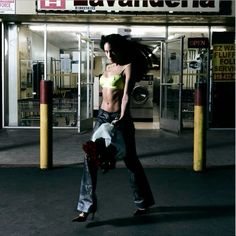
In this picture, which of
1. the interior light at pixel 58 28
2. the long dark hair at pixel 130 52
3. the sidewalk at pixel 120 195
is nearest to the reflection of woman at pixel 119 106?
the long dark hair at pixel 130 52

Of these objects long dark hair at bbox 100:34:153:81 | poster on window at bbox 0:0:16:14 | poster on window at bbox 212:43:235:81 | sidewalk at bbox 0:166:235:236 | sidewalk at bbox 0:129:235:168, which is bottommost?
sidewalk at bbox 0:166:235:236

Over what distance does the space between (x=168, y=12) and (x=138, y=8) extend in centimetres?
70

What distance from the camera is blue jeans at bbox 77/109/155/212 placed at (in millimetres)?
4449

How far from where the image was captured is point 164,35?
12.0m

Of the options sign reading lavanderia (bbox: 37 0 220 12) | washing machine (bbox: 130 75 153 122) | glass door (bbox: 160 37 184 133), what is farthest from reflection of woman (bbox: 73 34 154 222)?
washing machine (bbox: 130 75 153 122)

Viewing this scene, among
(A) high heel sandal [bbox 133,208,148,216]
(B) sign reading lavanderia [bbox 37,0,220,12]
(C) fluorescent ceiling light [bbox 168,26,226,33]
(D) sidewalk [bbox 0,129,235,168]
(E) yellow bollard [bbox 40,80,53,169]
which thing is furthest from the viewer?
(C) fluorescent ceiling light [bbox 168,26,226,33]

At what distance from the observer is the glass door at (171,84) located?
11.0 metres

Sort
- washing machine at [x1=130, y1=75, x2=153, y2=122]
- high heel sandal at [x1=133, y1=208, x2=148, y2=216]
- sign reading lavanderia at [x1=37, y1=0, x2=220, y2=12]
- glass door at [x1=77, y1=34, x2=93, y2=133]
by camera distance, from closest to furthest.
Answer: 1. high heel sandal at [x1=133, y1=208, x2=148, y2=216]
2. sign reading lavanderia at [x1=37, y1=0, x2=220, y2=12]
3. glass door at [x1=77, y1=34, x2=93, y2=133]
4. washing machine at [x1=130, y1=75, x2=153, y2=122]

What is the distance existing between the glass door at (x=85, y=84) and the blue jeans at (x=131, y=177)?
6.43 meters

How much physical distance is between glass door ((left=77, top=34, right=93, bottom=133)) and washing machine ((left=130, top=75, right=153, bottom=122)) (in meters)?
2.24

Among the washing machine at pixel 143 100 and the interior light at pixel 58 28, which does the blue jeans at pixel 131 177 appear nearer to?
the interior light at pixel 58 28

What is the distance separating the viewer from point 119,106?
14.9ft

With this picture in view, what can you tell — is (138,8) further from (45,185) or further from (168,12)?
(45,185)

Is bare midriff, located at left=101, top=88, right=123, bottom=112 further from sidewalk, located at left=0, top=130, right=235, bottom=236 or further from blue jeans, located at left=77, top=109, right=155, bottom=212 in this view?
sidewalk, located at left=0, top=130, right=235, bottom=236
